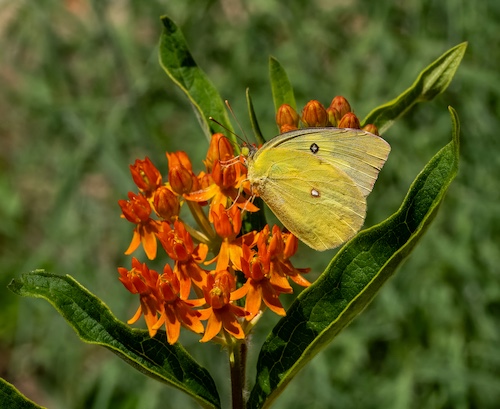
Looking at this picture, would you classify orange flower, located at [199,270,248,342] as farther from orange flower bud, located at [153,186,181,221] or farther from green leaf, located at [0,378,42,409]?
green leaf, located at [0,378,42,409]

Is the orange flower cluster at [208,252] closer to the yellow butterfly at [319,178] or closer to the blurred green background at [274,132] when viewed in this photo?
the yellow butterfly at [319,178]

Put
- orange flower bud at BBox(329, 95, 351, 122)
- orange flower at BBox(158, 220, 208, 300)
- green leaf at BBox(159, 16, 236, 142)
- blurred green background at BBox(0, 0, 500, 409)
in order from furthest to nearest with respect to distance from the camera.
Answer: blurred green background at BBox(0, 0, 500, 409) < green leaf at BBox(159, 16, 236, 142) < orange flower bud at BBox(329, 95, 351, 122) < orange flower at BBox(158, 220, 208, 300)

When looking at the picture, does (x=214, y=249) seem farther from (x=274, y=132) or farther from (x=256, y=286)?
(x=274, y=132)

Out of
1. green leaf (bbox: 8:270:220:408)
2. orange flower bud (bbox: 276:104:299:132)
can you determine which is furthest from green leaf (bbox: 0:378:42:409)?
orange flower bud (bbox: 276:104:299:132)

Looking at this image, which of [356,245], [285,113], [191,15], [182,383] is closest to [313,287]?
[356,245]

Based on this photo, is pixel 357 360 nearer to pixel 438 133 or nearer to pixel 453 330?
pixel 453 330

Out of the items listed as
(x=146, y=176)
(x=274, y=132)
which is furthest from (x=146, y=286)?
(x=274, y=132)

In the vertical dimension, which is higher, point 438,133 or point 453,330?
point 438,133
